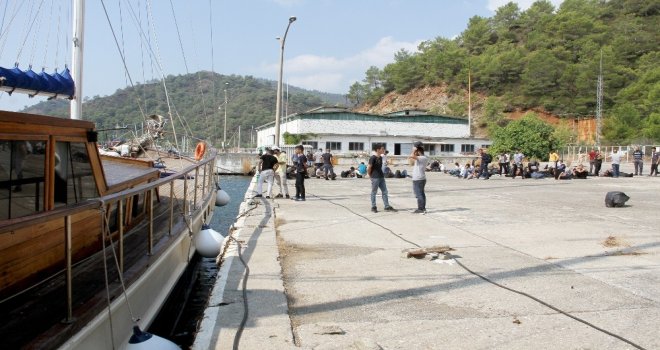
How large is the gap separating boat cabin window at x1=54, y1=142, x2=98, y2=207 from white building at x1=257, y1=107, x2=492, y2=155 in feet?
162

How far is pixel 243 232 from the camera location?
9.20 metres

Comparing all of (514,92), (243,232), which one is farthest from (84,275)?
(514,92)

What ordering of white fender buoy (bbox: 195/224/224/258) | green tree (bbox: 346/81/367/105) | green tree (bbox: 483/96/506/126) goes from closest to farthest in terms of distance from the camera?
1. white fender buoy (bbox: 195/224/224/258)
2. green tree (bbox: 483/96/506/126)
3. green tree (bbox: 346/81/367/105)

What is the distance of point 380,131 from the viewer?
→ 61719 millimetres

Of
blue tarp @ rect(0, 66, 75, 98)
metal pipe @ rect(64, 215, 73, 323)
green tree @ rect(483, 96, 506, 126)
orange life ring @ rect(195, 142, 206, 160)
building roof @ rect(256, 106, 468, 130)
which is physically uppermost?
green tree @ rect(483, 96, 506, 126)

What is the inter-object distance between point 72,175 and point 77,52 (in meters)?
4.33

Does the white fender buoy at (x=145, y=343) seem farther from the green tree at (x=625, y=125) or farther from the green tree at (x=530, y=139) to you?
the green tree at (x=625, y=125)

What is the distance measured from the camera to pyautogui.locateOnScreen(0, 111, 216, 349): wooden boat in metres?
3.37

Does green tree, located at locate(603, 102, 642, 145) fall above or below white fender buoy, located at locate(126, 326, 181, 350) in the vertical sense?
above

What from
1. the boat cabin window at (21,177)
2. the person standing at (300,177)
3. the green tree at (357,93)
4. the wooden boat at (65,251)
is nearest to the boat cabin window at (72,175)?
the wooden boat at (65,251)

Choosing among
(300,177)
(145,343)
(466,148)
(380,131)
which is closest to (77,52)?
(145,343)

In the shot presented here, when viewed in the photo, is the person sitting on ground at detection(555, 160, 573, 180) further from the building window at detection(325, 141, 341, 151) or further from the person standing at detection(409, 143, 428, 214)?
the building window at detection(325, 141, 341, 151)

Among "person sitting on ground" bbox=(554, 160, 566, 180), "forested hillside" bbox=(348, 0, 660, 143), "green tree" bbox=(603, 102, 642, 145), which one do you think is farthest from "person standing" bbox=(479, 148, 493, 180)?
"green tree" bbox=(603, 102, 642, 145)

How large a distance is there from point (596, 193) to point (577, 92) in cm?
8156
